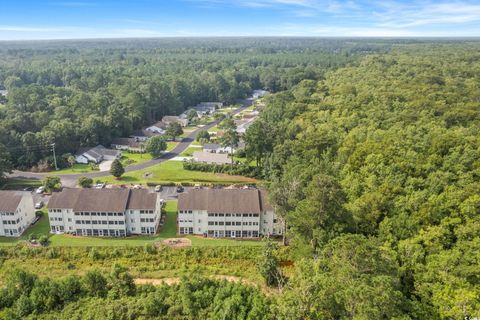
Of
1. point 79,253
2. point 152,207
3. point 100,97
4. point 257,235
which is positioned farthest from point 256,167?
point 100,97

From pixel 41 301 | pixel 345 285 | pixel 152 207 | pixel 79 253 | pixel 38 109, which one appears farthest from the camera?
pixel 38 109

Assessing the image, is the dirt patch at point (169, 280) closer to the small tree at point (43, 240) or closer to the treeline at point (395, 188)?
the treeline at point (395, 188)

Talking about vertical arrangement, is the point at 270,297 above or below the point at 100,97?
below

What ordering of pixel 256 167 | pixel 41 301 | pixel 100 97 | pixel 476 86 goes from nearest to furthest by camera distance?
pixel 41 301
pixel 256 167
pixel 476 86
pixel 100 97

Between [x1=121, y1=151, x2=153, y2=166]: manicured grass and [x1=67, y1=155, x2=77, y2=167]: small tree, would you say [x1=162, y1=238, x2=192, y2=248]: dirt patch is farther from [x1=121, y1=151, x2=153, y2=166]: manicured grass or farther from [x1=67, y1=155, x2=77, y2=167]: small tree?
[x1=67, y1=155, x2=77, y2=167]: small tree

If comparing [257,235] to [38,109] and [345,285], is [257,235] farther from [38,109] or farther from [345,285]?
[38,109]

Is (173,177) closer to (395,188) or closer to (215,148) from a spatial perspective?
(215,148)
